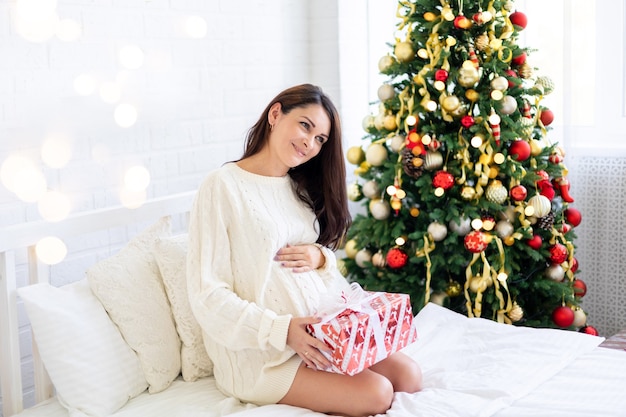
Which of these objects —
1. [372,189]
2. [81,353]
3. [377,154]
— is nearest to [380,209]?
[372,189]

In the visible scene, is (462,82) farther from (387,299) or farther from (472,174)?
(387,299)

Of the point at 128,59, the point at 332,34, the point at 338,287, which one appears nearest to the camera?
the point at 338,287

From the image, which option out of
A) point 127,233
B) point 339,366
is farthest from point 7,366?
point 339,366

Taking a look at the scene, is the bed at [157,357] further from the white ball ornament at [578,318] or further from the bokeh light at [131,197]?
the white ball ornament at [578,318]

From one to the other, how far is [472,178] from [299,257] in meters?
0.87

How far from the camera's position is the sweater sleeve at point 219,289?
197 cm

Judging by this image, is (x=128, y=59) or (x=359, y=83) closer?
(x=128, y=59)

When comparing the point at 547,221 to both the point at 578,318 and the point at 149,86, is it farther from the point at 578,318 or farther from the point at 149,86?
the point at 149,86

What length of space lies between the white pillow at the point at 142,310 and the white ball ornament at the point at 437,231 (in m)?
1.00

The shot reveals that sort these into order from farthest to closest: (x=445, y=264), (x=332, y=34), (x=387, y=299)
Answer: (x=332, y=34)
(x=445, y=264)
(x=387, y=299)

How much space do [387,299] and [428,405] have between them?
10.5 inches

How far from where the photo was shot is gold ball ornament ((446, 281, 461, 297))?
9.42 feet

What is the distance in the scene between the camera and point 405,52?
2846 mm

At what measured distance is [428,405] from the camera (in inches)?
74.9
